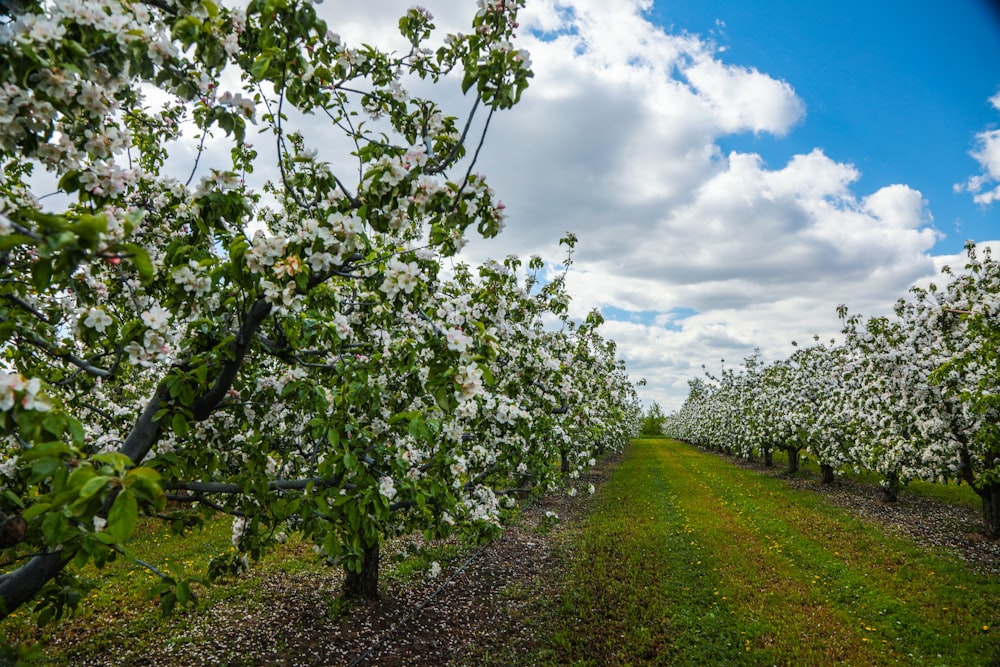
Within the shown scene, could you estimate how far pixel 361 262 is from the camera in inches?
148

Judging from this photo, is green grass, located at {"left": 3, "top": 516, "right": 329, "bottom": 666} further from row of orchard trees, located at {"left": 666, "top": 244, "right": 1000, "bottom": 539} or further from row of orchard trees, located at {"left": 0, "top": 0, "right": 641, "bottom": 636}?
row of orchard trees, located at {"left": 666, "top": 244, "right": 1000, "bottom": 539}

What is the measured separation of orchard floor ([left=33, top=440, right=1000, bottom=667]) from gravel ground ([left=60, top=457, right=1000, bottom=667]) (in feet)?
0.06

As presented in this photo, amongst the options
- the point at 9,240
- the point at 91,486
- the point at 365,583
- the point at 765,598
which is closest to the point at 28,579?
the point at 91,486

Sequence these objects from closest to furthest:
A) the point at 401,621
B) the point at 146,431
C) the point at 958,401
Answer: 1. the point at 146,431
2. the point at 401,621
3. the point at 958,401

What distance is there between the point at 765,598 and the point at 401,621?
674 cm

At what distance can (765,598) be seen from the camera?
9.60m

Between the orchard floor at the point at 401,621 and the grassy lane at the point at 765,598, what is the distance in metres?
0.73

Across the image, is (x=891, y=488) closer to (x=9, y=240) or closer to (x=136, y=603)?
(x=136, y=603)

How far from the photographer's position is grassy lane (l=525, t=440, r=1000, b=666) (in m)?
7.59

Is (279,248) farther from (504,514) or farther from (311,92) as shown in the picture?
(504,514)

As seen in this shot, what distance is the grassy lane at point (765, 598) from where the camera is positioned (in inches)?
299

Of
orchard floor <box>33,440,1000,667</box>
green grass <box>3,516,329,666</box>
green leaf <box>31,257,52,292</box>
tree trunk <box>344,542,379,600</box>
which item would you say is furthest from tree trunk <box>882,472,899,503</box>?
green leaf <box>31,257,52,292</box>

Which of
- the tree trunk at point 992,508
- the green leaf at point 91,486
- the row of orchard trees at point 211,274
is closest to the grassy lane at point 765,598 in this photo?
the tree trunk at point 992,508

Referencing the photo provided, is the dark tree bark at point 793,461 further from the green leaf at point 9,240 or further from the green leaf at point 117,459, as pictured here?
the green leaf at point 9,240
